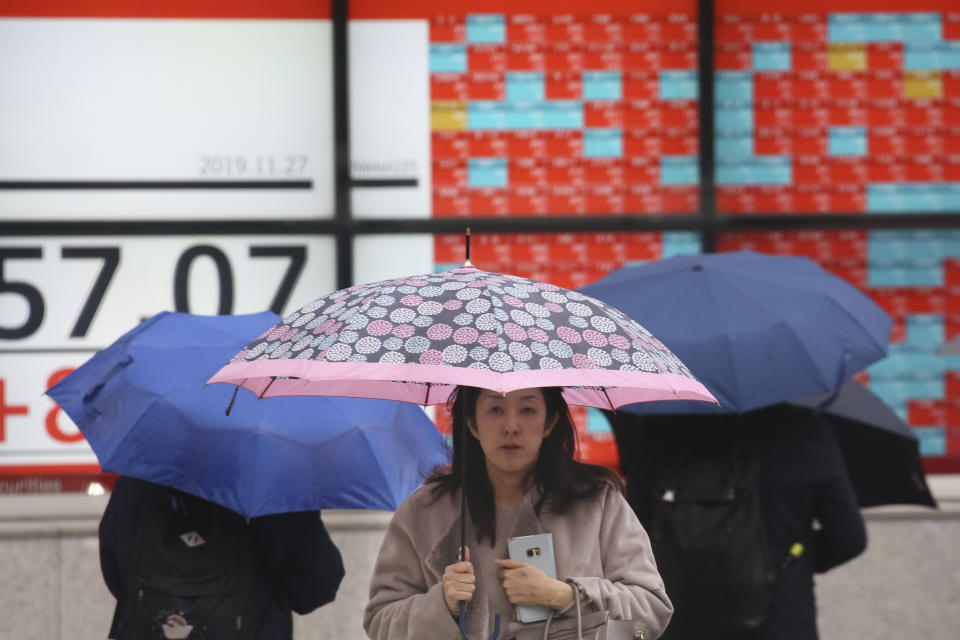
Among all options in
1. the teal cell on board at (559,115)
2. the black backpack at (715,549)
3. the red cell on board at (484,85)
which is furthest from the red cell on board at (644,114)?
the black backpack at (715,549)

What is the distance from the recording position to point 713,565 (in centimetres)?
434

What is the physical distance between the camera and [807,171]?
7.06 m

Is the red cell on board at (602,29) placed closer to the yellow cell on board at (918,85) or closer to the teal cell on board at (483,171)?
the teal cell on board at (483,171)

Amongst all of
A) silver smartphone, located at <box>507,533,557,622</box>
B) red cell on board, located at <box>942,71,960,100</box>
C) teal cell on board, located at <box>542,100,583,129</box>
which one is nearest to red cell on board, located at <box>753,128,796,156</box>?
red cell on board, located at <box>942,71,960,100</box>

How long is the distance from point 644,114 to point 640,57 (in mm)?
316

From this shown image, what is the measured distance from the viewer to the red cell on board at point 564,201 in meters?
7.01

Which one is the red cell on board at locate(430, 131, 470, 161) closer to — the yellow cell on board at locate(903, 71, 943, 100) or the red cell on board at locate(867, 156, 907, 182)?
the red cell on board at locate(867, 156, 907, 182)

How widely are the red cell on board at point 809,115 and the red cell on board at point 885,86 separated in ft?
0.94

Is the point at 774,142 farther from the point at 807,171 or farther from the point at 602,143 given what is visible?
the point at 602,143

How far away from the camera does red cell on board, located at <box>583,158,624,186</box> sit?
7020 mm

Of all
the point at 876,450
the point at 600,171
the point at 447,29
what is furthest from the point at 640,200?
the point at 876,450

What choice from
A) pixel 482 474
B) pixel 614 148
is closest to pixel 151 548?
pixel 482 474

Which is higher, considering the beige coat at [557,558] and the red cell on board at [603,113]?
the red cell on board at [603,113]

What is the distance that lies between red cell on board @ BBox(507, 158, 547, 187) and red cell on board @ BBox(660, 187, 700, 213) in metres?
0.68
